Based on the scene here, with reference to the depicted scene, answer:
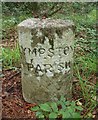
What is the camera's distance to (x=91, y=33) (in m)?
4.90

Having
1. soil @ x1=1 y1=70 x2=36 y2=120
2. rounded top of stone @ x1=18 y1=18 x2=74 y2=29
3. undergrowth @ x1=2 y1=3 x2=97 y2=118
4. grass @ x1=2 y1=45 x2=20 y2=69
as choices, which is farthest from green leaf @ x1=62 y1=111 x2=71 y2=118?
grass @ x1=2 y1=45 x2=20 y2=69

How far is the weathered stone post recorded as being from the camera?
8.17 ft

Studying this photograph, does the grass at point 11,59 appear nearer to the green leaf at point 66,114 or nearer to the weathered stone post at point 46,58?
the weathered stone post at point 46,58

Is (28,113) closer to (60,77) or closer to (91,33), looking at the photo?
(60,77)

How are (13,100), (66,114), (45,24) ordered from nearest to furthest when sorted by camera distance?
1. (66,114)
2. (45,24)
3. (13,100)

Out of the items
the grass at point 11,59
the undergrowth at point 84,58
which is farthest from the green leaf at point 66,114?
the grass at point 11,59

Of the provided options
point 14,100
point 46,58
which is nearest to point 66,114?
point 46,58

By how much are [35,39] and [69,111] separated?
0.68 meters

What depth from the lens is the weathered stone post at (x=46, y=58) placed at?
2490 mm

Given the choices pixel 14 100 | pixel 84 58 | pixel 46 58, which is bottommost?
pixel 14 100

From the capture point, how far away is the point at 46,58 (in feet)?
8.36

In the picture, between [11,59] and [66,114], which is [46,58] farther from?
[11,59]

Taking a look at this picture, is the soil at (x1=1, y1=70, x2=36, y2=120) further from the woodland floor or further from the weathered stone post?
the weathered stone post

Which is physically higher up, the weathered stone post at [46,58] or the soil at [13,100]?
the weathered stone post at [46,58]
